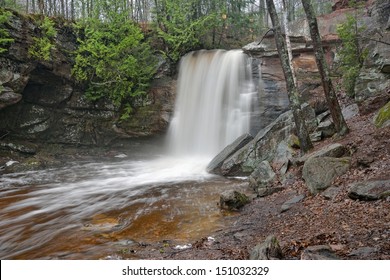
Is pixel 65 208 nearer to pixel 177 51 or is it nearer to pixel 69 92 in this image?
pixel 69 92

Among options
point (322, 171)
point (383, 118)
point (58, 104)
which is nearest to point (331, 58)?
point (383, 118)

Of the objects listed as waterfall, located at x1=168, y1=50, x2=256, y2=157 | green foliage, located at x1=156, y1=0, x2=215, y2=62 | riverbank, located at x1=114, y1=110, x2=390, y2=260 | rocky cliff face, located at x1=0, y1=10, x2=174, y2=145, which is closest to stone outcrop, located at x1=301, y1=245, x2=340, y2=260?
riverbank, located at x1=114, y1=110, x2=390, y2=260

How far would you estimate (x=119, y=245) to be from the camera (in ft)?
18.6

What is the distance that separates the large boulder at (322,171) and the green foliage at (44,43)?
537 inches

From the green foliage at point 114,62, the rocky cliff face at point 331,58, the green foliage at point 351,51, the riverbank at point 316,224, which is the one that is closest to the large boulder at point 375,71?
the rocky cliff face at point 331,58

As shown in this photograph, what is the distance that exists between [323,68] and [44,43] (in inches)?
520

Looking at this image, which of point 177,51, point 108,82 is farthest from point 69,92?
point 177,51

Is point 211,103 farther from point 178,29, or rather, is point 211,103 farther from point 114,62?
point 114,62

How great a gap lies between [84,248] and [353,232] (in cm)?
453

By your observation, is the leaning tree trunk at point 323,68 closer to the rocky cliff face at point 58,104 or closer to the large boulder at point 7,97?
the rocky cliff face at point 58,104

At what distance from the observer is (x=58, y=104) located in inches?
684

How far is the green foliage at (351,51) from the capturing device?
1165 cm

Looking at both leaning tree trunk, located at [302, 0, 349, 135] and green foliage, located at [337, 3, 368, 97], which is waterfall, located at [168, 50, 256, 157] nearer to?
green foliage, located at [337, 3, 368, 97]

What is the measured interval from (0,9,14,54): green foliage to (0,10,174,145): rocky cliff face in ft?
0.85
